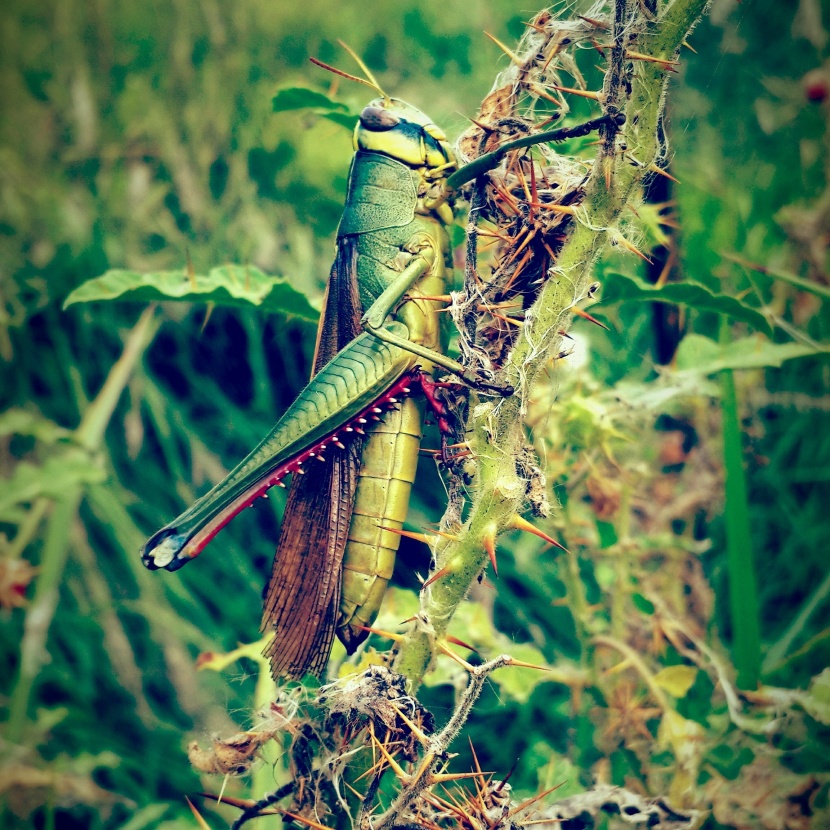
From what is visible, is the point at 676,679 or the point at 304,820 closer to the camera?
the point at 304,820

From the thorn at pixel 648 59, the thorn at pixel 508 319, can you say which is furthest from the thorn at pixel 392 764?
the thorn at pixel 648 59

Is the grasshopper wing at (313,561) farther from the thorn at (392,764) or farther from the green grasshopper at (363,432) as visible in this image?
the thorn at (392,764)

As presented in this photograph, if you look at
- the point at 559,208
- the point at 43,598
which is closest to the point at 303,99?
the point at 559,208

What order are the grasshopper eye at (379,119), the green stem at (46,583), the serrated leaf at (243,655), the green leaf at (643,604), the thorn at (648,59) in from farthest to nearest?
the green stem at (46,583)
the green leaf at (643,604)
the serrated leaf at (243,655)
the grasshopper eye at (379,119)
the thorn at (648,59)

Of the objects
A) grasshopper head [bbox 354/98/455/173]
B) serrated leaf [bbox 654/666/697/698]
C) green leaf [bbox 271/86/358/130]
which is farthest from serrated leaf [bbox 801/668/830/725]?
green leaf [bbox 271/86/358/130]

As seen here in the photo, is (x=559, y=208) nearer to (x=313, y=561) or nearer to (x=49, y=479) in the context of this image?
(x=313, y=561)
